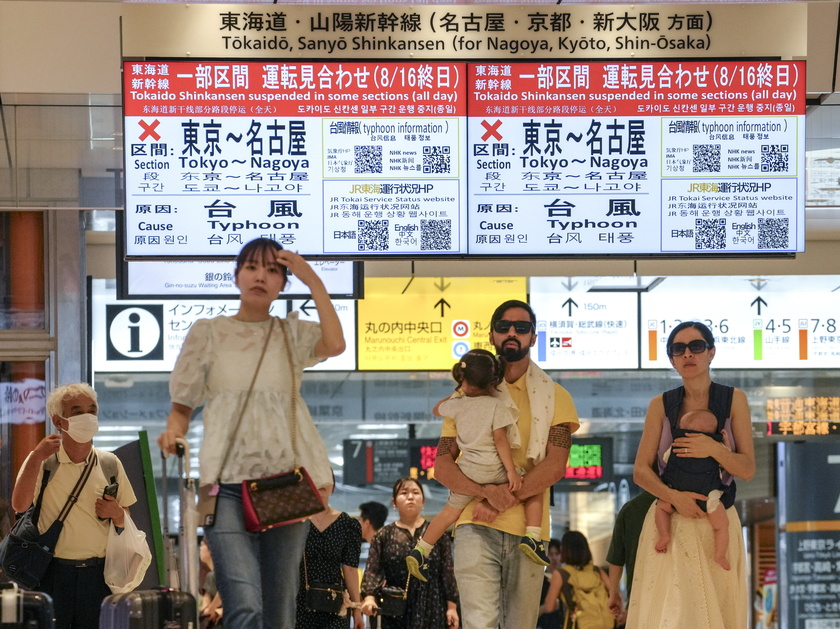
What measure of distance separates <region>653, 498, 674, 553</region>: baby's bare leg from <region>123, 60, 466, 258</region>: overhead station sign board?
1.94 meters

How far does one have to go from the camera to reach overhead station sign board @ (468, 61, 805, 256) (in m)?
6.86

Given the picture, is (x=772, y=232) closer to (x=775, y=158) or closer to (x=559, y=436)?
A: (x=775, y=158)

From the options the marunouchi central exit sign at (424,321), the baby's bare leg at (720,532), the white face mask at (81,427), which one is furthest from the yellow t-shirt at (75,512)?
the marunouchi central exit sign at (424,321)

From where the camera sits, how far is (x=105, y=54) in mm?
7051

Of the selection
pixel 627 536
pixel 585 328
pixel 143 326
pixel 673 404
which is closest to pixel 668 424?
pixel 673 404

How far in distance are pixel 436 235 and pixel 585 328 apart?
6148 mm

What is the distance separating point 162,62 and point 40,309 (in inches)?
108

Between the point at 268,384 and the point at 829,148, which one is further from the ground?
the point at 829,148

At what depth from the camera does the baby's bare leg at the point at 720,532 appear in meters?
5.34

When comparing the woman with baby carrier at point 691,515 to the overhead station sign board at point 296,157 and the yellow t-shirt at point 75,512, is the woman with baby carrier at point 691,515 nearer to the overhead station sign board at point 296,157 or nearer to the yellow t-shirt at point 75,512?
the overhead station sign board at point 296,157

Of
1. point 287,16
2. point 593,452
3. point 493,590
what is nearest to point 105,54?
point 287,16

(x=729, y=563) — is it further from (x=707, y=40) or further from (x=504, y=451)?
(x=707, y=40)

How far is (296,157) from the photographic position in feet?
22.4

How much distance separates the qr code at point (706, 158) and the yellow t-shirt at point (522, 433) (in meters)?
1.90
